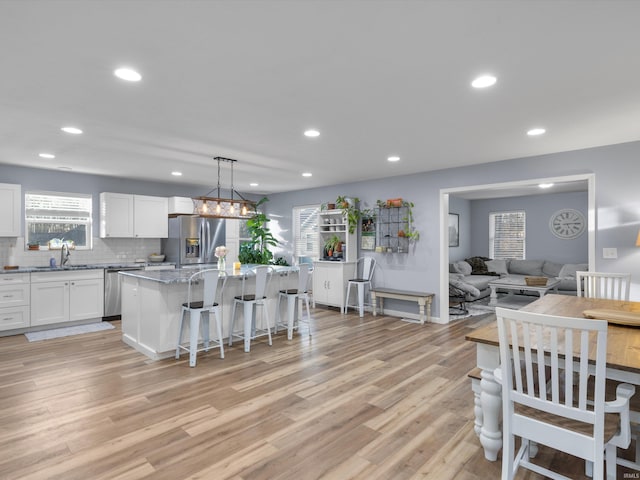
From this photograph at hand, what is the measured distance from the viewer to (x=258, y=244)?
27.8 feet

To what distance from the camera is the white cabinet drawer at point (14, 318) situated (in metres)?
5.02

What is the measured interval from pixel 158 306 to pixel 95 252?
3.28 m

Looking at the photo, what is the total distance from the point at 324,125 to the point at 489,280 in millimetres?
6304

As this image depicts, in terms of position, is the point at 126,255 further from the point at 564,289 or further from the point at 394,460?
the point at 564,289

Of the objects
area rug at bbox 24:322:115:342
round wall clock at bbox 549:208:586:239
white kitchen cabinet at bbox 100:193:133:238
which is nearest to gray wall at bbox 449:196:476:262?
round wall clock at bbox 549:208:586:239

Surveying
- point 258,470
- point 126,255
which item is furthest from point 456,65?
point 126,255

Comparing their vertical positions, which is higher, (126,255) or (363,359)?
(126,255)

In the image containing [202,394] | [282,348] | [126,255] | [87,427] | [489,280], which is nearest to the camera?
[87,427]

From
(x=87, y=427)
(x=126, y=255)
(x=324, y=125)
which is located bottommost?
(x=87, y=427)

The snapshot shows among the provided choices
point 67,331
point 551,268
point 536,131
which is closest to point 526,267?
point 551,268

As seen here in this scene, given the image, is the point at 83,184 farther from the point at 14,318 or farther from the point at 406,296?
the point at 406,296

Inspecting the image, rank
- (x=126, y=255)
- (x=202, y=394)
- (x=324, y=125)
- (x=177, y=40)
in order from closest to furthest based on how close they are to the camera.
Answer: (x=177, y=40) < (x=202, y=394) < (x=324, y=125) < (x=126, y=255)

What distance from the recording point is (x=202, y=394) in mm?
3188

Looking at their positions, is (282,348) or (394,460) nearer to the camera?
(394,460)
